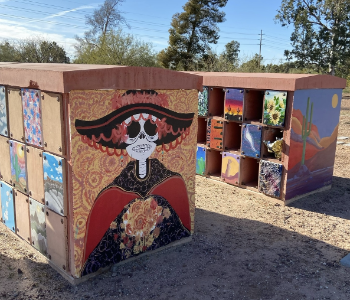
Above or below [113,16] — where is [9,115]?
below

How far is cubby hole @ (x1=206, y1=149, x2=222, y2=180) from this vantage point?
24.4 feet

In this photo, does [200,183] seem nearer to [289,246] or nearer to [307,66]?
[289,246]

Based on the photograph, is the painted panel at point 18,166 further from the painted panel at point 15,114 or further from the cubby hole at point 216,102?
the cubby hole at point 216,102

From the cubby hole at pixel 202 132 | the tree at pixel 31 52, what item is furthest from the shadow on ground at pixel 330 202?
the tree at pixel 31 52

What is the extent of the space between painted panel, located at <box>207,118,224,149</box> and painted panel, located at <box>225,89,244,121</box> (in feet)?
0.90

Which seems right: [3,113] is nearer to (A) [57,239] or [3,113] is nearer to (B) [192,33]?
(A) [57,239]

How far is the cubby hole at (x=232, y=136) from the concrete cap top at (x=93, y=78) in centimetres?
279

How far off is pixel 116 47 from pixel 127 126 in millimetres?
21251

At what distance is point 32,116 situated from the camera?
148 inches

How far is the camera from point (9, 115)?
13.8 ft

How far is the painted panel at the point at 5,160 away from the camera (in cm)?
438

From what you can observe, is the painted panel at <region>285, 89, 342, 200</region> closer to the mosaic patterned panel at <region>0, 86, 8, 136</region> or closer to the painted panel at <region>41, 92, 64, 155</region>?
the painted panel at <region>41, 92, 64, 155</region>

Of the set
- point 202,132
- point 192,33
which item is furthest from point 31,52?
point 202,132

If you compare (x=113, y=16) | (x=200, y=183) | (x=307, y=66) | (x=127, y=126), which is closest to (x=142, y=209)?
(x=127, y=126)
